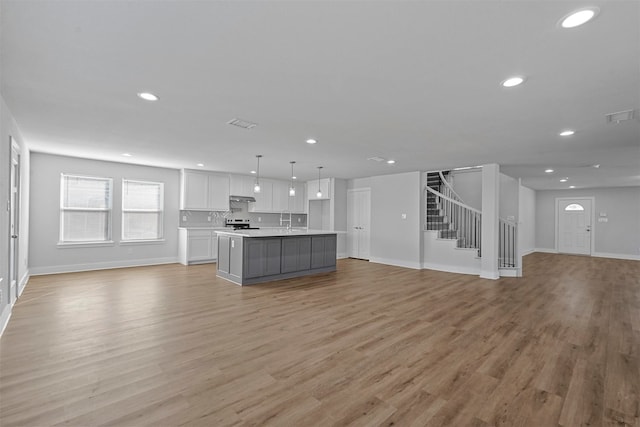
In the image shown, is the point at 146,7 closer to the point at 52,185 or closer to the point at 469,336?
the point at 469,336

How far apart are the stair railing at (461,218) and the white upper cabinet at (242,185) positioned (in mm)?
5029

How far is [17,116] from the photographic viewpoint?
3.76 metres

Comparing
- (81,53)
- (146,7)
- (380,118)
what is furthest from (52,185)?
(380,118)

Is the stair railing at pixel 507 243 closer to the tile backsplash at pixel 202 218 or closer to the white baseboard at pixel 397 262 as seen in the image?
the white baseboard at pixel 397 262

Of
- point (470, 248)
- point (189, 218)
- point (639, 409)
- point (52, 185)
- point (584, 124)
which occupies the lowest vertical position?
point (639, 409)

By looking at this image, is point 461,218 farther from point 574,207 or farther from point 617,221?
point 617,221

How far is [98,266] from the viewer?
6.82 m

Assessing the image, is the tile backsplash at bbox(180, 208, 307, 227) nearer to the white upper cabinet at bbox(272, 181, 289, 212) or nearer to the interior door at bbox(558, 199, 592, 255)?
the white upper cabinet at bbox(272, 181, 289, 212)

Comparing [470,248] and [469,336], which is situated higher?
[470,248]

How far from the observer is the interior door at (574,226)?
10641 millimetres

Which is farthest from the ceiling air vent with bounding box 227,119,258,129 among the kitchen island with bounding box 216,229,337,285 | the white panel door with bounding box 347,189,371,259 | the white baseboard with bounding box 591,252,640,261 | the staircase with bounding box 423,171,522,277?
the white baseboard with bounding box 591,252,640,261

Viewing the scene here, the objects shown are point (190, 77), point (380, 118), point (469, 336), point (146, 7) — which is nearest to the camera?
point (146, 7)

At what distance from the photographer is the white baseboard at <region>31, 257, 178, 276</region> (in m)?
6.16

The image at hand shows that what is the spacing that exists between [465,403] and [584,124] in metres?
3.67
